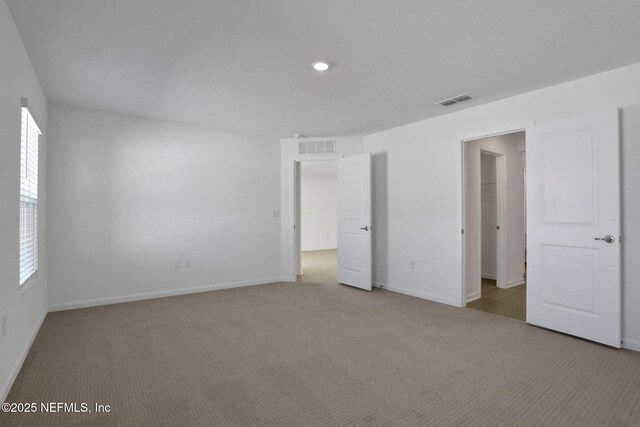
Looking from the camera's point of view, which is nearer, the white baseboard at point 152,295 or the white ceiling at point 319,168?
the white baseboard at point 152,295

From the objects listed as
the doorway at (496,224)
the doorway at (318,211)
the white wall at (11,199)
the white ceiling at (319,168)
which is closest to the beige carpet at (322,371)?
the white wall at (11,199)

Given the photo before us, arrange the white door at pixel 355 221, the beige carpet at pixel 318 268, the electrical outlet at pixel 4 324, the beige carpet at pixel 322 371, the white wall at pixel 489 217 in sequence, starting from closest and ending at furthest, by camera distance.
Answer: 1. the beige carpet at pixel 322 371
2. the electrical outlet at pixel 4 324
3. the white door at pixel 355 221
4. the white wall at pixel 489 217
5. the beige carpet at pixel 318 268

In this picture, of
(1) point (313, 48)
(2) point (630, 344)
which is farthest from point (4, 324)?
(2) point (630, 344)

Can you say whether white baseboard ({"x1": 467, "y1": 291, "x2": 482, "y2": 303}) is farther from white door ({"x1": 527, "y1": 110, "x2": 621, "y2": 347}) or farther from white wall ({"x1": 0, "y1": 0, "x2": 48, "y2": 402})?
white wall ({"x1": 0, "y1": 0, "x2": 48, "y2": 402})

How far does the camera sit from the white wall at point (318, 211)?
10594 mm

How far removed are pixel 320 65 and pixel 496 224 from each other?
438cm

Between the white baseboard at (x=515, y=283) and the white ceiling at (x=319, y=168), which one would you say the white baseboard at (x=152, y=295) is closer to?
the white baseboard at (x=515, y=283)

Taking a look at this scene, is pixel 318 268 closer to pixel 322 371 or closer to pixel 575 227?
pixel 322 371

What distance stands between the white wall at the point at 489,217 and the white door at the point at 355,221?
2392 millimetres

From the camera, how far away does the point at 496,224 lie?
18.7 ft

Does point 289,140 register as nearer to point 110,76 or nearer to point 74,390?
point 110,76

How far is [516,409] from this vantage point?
1.98 metres

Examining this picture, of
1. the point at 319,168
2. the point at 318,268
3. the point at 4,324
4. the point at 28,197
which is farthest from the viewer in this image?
the point at 319,168

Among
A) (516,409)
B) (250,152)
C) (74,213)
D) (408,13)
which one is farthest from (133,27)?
(516,409)
